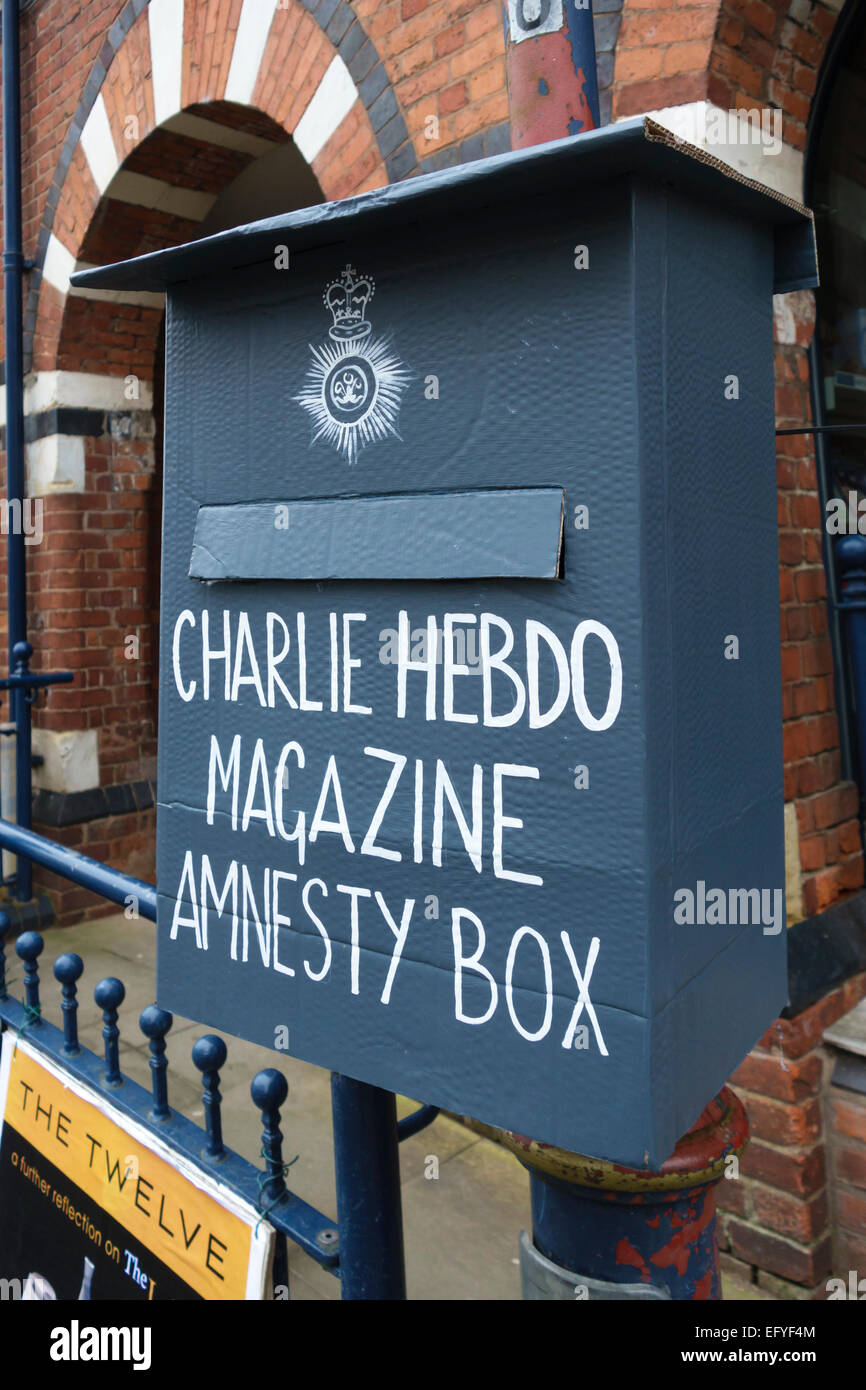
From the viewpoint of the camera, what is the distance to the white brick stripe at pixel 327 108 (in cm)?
294

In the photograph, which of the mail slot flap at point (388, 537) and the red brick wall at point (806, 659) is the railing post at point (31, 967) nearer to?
the mail slot flap at point (388, 537)

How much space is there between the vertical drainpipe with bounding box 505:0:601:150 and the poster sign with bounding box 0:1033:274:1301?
1381 millimetres

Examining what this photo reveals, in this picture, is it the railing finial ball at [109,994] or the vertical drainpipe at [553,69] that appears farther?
the railing finial ball at [109,994]

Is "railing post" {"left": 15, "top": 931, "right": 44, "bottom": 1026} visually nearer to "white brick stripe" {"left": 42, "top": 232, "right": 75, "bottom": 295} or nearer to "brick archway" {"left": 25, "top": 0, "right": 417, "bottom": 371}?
"brick archway" {"left": 25, "top": 0, "right": 417, "bottom": 371}

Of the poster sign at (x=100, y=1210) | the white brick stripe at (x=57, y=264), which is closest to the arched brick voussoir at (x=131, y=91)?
the white brick stripe at (x=57, y=264)

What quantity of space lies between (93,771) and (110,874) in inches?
128

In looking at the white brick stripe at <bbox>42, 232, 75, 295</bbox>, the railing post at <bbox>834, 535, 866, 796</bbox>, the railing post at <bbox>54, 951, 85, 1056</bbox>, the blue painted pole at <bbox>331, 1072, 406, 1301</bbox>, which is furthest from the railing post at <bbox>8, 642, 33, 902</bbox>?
the blue painted pole at <bbox>331, 1072, 406, 1301</bbox>

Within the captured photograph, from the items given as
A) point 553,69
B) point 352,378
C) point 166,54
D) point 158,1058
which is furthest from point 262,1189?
point 166,54

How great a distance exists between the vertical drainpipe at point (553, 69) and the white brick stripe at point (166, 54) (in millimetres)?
3245

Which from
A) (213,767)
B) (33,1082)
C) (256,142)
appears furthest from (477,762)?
(256,142)

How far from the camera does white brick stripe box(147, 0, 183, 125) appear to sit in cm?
372

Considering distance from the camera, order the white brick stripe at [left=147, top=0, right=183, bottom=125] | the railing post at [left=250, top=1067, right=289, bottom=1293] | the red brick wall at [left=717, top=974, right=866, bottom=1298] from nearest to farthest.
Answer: the railing post at [left=250, top=1067, right=289, bottom=1293], the red brick wall at [left=717, top=974, right=866, bottom=1298], the white brick stripe at [left=147, top=0, right=183, bottom=125]

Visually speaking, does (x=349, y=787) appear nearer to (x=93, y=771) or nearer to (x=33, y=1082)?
(x=33, y=1082)

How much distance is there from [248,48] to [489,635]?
11.0ft
